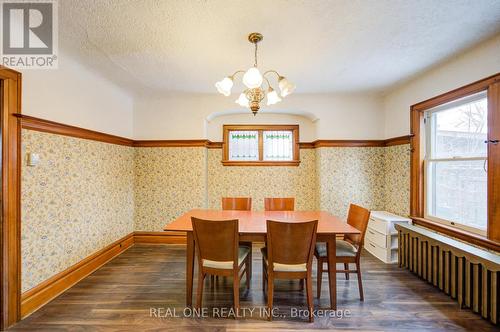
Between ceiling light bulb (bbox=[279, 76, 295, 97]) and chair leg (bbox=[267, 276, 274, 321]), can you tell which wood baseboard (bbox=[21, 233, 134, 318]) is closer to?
chair leg (bbox=[267, 276, 274, 321])

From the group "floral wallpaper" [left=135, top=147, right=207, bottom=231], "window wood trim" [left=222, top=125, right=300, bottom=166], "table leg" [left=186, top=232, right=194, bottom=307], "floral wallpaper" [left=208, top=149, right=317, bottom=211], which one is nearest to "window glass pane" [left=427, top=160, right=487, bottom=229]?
"floral wallpaper" [left=208, top=149, right=317, bottom=211]

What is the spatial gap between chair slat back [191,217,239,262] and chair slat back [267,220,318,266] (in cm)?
31

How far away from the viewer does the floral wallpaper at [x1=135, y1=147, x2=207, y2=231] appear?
387 centimetres

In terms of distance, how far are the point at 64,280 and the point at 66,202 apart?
0.83 m

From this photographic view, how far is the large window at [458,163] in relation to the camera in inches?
92.7

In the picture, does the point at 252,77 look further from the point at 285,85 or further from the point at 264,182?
the point at 264,182

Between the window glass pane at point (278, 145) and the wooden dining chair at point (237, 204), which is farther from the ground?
the window glass pane at point (278, 145)

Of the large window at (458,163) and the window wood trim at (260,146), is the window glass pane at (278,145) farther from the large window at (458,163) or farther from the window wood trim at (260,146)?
the large window at (458,163)

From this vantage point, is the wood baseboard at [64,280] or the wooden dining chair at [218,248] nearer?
the wooden dining chair at [218,248]

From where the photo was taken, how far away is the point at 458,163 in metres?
2.63

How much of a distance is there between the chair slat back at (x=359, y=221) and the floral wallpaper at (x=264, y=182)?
1.50 meters

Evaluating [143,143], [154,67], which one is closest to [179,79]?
[154,67]

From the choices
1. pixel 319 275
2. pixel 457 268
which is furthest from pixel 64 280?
pixel 457 268

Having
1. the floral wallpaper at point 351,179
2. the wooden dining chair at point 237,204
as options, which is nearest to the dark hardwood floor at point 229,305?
the wooden dining chair at point 237,204
